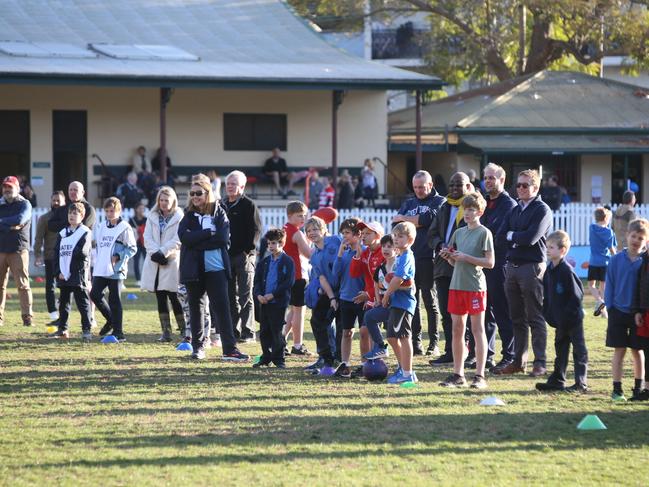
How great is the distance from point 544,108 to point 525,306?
2566 cm

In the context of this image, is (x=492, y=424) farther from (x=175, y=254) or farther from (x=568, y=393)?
(x=175, y=254)

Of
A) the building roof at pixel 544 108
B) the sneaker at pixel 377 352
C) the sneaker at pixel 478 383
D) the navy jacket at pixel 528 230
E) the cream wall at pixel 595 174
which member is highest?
the building roof at pixel 544 108

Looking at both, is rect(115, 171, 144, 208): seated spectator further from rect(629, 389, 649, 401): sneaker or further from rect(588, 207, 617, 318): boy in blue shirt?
rect(629, 389, 649, 401): sneaker

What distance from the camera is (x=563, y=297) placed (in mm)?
11148

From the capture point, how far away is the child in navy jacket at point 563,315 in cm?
1109

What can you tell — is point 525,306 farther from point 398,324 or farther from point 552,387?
point 398,324

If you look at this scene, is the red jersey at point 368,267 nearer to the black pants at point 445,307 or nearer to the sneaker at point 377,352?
the sneaker at point 377,352

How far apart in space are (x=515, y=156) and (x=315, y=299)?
2454cm

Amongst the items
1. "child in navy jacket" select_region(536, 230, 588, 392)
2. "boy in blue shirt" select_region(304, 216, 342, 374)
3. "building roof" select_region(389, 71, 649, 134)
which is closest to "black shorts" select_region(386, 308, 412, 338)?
"boy in blue shirt" select_region(304, 216, 342, 374)

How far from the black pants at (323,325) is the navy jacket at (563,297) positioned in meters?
2.27

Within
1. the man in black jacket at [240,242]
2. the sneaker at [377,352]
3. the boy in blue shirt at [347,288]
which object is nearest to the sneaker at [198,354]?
the man in black jacket at [240,242]

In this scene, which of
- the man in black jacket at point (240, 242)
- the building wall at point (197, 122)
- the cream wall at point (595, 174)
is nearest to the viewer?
the man in black jacket at point (240, 242)

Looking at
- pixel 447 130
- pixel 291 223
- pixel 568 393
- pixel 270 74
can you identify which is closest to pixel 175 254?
pixel 291 223

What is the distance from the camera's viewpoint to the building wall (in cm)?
3195
